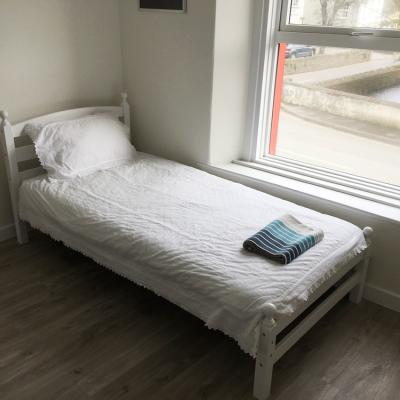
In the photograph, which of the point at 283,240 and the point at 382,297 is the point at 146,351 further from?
the point at 382,297

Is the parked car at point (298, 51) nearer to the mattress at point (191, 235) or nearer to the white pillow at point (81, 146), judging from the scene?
the mattress at point (191, 235)

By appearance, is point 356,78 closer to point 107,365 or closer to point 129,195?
point 129,195

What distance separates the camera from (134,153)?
3088 mm

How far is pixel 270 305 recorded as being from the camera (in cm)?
163

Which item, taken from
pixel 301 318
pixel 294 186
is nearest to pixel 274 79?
pixel 294 186

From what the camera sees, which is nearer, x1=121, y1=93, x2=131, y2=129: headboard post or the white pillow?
the white pillow

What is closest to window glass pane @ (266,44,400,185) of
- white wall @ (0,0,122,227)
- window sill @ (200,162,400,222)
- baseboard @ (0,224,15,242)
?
window sill @ (200,162,400,222)

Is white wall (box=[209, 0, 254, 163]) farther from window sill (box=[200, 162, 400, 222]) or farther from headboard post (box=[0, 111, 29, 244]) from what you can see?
headboard post (box=[0, 111, 29, 244])

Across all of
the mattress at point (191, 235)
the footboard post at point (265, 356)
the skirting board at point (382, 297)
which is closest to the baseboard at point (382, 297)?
the skirting board at point (382, 297)

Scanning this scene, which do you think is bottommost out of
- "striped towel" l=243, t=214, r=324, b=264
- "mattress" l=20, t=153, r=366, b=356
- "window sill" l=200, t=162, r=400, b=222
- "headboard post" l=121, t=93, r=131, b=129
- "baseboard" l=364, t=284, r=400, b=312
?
"baseboard" l=364, t=284, r=400, b=312

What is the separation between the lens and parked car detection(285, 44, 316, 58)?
2664 millimetres

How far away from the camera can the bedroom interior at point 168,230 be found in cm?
186

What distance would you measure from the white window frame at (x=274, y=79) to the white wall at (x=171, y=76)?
1.09 ft

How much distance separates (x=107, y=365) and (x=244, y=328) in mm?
658
